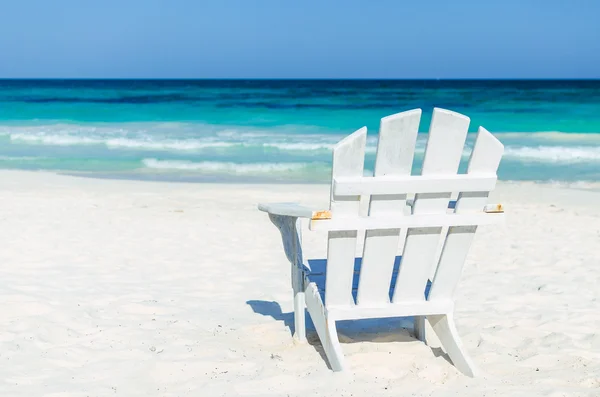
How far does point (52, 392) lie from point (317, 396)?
1105 millimetres

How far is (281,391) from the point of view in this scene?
2.88 m

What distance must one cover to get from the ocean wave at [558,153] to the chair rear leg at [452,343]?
37.8ft

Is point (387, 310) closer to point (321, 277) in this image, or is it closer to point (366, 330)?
point (321, 277)

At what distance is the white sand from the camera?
Answer: 9.76 feet

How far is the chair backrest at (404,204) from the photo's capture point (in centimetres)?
269

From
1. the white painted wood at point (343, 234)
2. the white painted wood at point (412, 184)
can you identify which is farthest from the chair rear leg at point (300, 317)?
the white painted wood at point (412, 184)

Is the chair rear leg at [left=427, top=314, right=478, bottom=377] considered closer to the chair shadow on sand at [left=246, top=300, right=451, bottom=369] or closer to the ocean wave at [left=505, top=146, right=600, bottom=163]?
the chair shadow on sand at [left=246, top=300, right=451, bottom=369]

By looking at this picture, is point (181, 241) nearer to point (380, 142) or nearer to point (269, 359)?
point (269, 359)

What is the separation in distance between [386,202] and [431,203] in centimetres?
20

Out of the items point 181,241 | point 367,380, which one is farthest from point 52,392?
point 181,241

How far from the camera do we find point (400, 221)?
283 centimetres

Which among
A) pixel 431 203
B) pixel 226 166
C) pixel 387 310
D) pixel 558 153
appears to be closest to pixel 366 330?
pixel 387 310

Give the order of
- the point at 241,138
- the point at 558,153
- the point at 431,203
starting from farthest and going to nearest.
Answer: the point at 241,138, the point at 558,153, the point at 431,203

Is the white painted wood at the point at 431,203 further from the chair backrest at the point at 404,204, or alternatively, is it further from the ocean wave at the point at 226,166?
the ocean wave at the point at 226,166
